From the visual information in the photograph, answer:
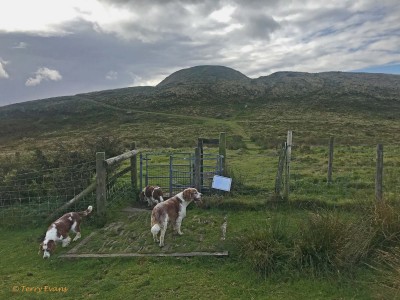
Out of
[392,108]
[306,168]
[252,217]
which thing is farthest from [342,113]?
[252,217]

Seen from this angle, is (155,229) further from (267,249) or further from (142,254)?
(267,249)

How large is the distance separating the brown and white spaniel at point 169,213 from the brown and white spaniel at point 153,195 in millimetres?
2097

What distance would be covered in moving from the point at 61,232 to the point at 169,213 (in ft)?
7.94

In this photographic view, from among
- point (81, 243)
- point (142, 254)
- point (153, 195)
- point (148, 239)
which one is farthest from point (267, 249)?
point (153, 195)

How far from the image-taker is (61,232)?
27.0 feet

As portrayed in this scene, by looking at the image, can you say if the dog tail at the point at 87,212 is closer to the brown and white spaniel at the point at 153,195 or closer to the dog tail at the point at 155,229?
the brown and white spaniel at the point at 153,195

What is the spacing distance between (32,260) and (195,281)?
361 cm

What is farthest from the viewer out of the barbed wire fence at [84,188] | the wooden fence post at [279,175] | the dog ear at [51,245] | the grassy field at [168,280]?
the wooden fence post at [279,175]

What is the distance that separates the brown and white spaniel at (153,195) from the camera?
1079cm

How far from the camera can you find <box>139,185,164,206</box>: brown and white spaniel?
1079 centimetres

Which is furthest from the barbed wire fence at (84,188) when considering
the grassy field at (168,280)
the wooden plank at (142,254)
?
the wooden plank at (142,254)

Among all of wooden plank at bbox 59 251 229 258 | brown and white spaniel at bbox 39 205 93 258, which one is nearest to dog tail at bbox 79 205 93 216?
brown and white spaniel at bbox 39 205 93 258

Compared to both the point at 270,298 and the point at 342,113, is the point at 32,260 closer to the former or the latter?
the point at 270,298

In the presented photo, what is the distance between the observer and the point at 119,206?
11.1 m
